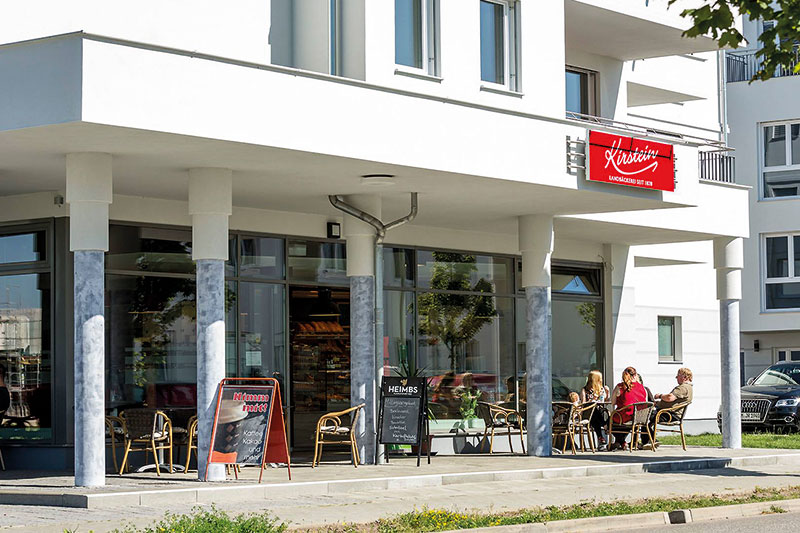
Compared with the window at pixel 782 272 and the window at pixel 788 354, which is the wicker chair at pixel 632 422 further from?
the window at pixel 788 354

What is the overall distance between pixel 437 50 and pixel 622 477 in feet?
20.6

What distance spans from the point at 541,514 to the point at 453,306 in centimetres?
998

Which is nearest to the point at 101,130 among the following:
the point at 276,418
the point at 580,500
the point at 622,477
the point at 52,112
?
the point at 52,112

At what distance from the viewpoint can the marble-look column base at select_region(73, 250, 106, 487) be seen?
47.4 ft

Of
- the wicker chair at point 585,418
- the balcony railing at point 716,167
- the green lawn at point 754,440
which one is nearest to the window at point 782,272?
the green lawn at point 754,440

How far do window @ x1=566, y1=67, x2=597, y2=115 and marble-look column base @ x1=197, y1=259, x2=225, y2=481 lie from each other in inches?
407

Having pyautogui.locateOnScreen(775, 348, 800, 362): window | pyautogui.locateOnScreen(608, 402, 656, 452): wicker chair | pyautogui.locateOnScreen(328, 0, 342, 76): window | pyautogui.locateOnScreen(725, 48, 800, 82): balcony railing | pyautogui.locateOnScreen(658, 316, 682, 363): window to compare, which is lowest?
pyautogui.locateOnScreen(608, 402, 656, 452): wicker chair

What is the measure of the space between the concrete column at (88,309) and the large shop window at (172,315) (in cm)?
284

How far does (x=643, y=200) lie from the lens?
19.7 m

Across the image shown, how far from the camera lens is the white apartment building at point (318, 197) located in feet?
47.4

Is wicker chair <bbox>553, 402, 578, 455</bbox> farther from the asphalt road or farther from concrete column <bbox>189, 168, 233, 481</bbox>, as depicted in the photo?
the asphalt road

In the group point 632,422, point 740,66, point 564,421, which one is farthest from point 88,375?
point 740,66

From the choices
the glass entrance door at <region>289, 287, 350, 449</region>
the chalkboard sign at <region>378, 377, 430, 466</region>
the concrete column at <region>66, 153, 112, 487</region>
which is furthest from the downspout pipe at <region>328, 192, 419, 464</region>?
the concrete column at <region>66, 153, 112, 487</region>

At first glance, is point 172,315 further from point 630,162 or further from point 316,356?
point 630,162
